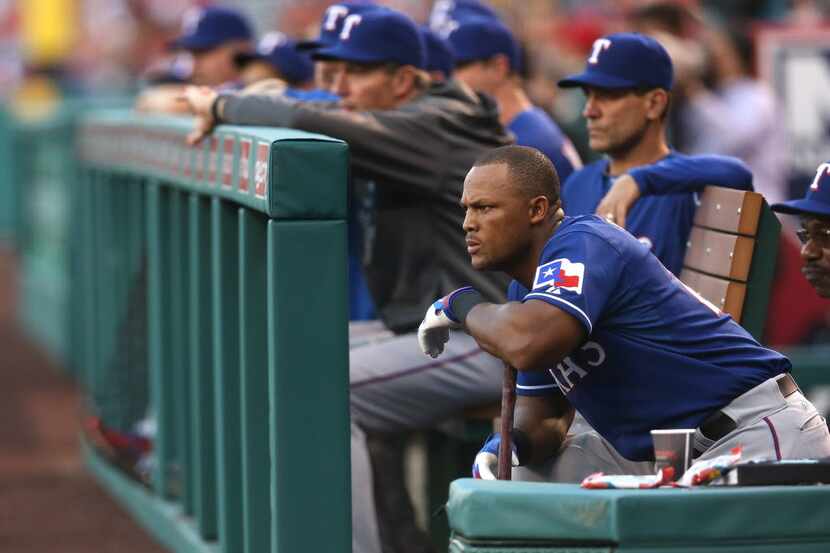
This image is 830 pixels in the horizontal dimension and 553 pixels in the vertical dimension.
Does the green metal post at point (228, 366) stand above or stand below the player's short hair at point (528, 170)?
below

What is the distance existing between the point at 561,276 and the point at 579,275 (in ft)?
0.13

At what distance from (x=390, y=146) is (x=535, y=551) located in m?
2.11

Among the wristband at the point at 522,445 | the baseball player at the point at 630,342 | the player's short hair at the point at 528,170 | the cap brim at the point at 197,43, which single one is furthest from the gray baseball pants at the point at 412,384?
the cap brim at the point at 197,43

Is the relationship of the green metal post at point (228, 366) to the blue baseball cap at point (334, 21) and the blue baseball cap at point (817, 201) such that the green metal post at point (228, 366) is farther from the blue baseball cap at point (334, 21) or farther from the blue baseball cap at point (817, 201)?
the blue baseball cap at point (817, 201)

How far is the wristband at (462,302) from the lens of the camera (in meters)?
4.02

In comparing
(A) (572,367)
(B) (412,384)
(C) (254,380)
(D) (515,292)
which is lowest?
(B) (412,384)

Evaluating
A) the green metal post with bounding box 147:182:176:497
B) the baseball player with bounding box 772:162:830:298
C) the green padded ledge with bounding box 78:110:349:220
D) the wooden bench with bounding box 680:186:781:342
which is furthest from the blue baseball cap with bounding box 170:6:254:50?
the baseball player with bounding box 772:162:830:298

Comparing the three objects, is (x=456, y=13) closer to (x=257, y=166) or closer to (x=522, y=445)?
(x=257, y=166)

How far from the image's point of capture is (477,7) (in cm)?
726

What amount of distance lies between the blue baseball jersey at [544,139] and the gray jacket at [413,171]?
0.38 meters

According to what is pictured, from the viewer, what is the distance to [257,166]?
15.2 feet

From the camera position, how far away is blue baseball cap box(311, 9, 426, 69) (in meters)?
5.64

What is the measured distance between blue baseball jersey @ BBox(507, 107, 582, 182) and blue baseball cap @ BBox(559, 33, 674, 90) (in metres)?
0.77

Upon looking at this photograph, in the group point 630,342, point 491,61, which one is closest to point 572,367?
point 630,342
